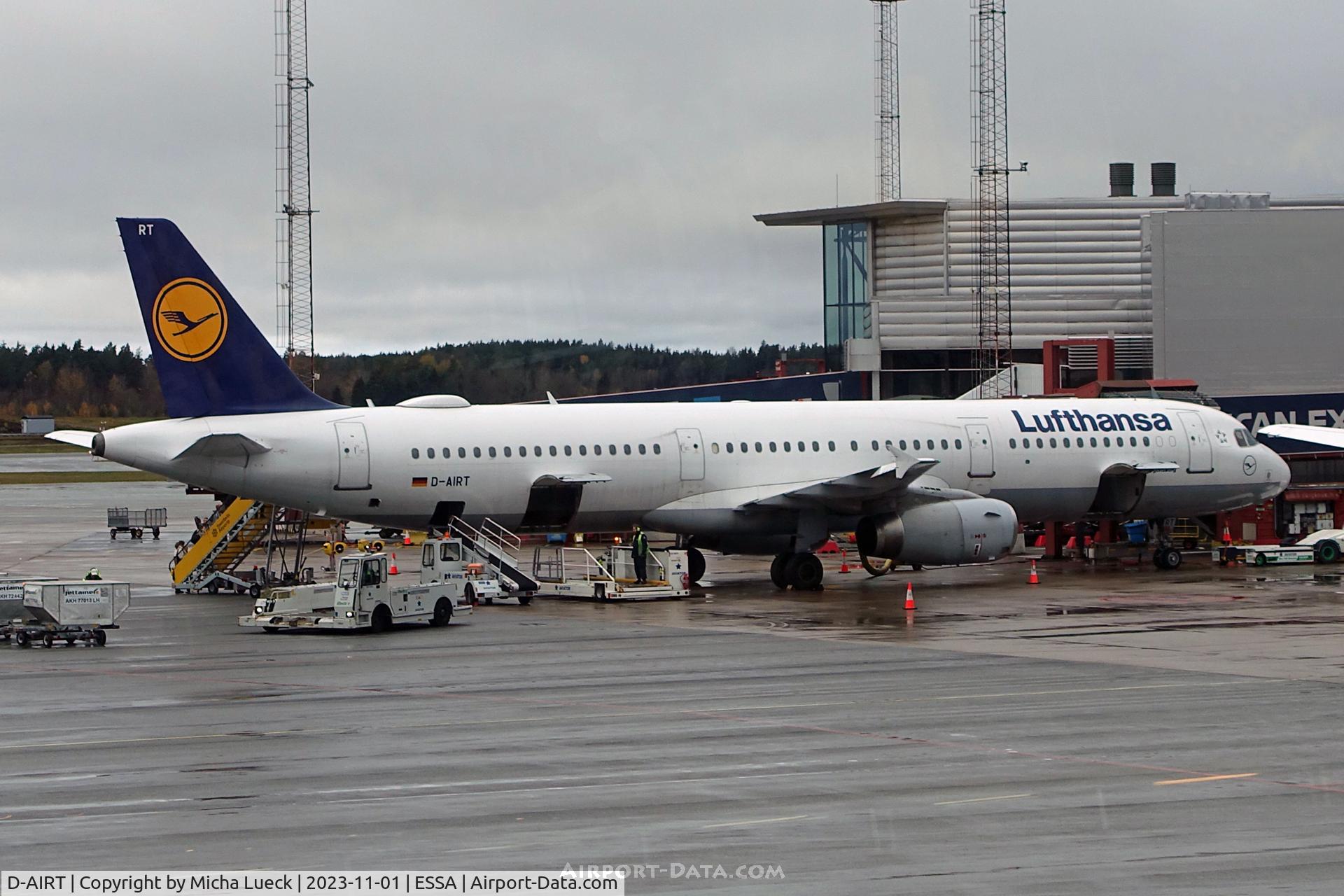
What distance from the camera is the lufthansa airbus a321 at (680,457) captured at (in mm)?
35375

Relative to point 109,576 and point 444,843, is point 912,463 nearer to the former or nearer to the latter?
point 109,576

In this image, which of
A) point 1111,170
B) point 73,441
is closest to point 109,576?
point 73,441

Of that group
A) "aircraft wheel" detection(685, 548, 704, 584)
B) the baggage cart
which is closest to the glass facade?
the baggage cart

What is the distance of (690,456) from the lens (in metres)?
39.2

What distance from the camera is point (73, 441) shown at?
3841cm

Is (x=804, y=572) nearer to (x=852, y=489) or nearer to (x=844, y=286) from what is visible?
(x=852, y=489)

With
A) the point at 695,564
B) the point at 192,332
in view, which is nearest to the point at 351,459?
the point at 192,332

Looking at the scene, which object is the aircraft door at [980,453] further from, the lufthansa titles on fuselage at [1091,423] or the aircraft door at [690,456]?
the aircraft door at [690,456]

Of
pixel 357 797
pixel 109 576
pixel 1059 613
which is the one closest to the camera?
pixel 357 797

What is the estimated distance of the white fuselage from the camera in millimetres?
35688

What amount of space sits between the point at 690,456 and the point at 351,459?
790 centimetres

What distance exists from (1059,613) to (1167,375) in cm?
4409

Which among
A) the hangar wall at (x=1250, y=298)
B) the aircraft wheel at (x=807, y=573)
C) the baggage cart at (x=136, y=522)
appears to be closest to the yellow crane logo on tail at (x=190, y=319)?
the aircraft wheel at (x=807, y=573)

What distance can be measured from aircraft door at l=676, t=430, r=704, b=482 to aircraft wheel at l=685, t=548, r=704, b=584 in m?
2.86
